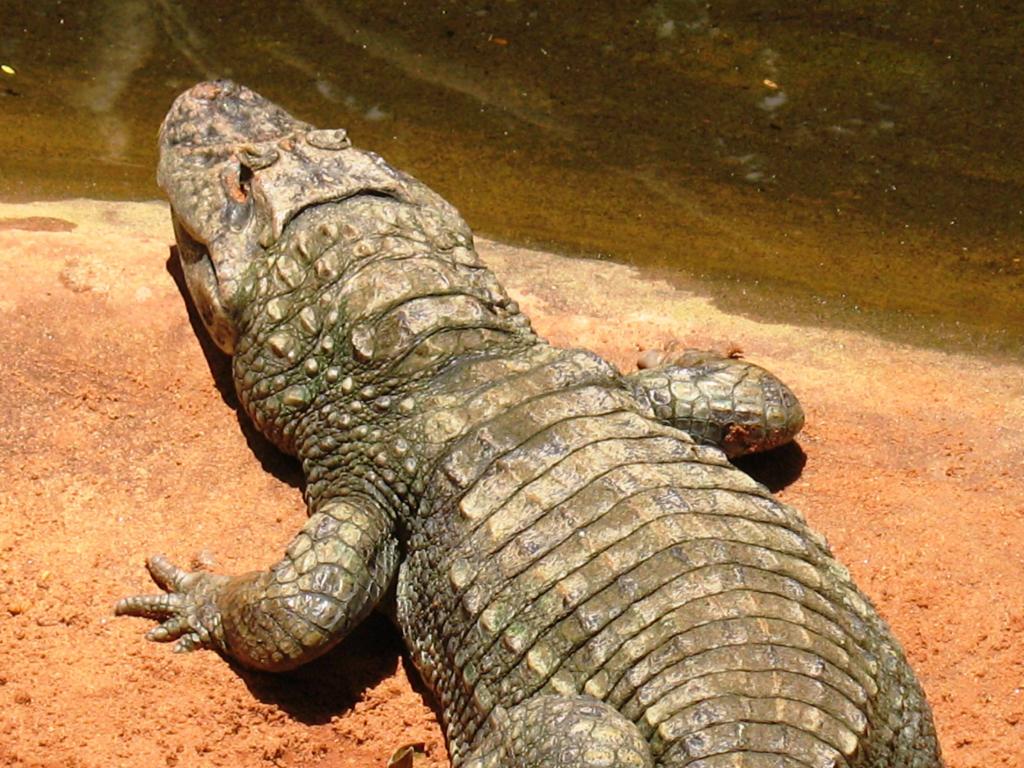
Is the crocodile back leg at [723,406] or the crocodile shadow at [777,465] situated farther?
the crocodile shadow at [777,465]

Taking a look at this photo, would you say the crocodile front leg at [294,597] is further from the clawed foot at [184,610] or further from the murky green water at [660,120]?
the murky green water at [660,120]

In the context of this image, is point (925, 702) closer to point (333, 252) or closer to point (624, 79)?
point (333, 252)

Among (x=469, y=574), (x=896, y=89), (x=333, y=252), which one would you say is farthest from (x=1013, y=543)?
(x=896, y=89)

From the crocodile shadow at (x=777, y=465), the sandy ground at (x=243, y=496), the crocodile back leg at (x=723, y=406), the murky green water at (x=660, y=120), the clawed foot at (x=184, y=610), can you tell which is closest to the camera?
the sandy ground at (x=243, y=496)

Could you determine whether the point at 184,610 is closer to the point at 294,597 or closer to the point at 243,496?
the point at 294,597

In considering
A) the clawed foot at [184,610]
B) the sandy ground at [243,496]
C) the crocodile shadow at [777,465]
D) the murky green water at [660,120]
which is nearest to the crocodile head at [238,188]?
the sandy ground at [243,496]

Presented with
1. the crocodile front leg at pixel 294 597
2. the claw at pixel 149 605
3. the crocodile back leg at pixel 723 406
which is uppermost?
the crocodile back leg at pixel 723 406
